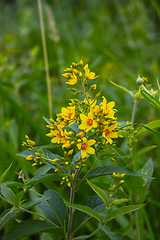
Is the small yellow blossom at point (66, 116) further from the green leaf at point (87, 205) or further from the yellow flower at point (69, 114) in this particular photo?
the green leaf at point (87, 205)

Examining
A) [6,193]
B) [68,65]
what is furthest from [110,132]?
[68,65]

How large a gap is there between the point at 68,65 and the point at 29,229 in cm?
109

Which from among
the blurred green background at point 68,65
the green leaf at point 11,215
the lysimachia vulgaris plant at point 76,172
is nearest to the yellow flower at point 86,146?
the lysimachia vulgaris plant at point 76,172

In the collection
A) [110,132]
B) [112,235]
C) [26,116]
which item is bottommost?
[112,235]

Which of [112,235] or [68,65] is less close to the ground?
[68,65]

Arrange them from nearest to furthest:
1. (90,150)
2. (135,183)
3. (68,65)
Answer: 1. (90,150)
2. (135,183)
3. (68,65)

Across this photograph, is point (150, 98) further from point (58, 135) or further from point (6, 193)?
point (6, 193)

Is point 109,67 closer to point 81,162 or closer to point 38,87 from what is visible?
point 38,87

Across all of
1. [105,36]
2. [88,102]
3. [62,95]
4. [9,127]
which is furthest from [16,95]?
[105,36]

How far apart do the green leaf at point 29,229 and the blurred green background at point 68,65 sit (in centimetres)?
38

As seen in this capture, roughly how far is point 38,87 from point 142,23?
1.44 meters

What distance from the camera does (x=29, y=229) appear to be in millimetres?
517

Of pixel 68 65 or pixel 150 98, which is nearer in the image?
pixel 150 98

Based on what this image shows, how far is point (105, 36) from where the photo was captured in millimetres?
2988
